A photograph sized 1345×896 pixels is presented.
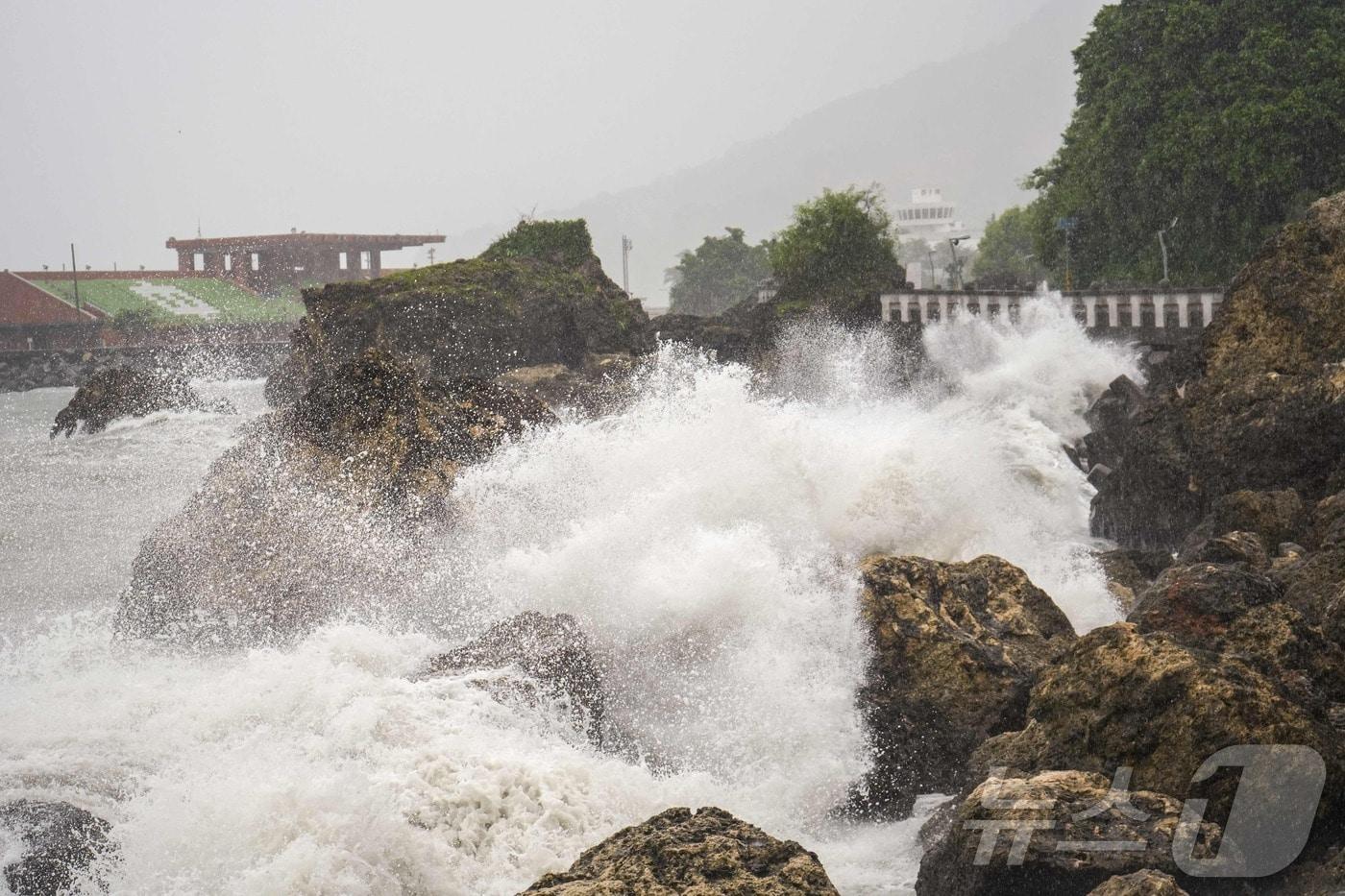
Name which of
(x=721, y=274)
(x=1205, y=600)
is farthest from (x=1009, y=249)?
(x=1205, y=600)

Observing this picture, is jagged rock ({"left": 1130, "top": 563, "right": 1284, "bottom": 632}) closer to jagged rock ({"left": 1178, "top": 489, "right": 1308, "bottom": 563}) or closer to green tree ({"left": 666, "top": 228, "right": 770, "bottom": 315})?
jagged rock ({"left": 1178, "top": 489, "right": 1308, "bottom": 563})

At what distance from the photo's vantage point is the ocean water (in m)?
6.79

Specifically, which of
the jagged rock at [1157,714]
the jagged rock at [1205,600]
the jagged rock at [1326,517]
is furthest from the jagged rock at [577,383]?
the jagged rock at [1157,714]

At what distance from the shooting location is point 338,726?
7.86 metres

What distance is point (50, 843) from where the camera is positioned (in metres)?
6.82

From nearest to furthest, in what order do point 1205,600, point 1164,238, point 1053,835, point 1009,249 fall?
point 1053,835
point 1205,600
point 1164,238
point 1009,249

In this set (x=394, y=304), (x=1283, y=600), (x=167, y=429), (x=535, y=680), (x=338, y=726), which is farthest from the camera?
(x=394, y=304)

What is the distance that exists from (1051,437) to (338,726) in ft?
57.6

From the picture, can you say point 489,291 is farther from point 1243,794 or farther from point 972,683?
point 1243,794

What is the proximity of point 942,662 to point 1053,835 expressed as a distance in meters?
3.18

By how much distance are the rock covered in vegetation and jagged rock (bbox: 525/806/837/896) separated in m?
29.9

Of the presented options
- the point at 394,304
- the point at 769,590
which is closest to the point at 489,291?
the point at 394,304

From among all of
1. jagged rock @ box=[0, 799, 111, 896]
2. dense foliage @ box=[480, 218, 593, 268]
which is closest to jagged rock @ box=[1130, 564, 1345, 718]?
jagged rock @ box=[0, 799, 111, 896]

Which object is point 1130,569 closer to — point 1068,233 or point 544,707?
point 544,707
